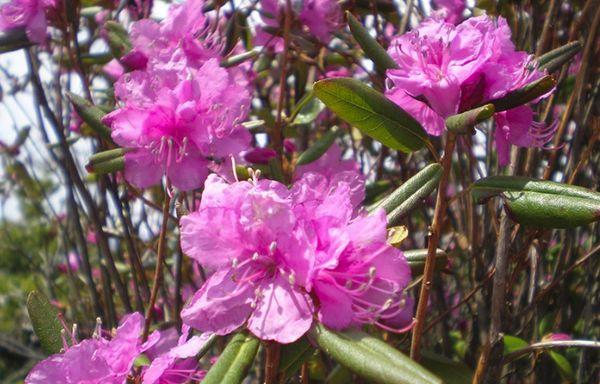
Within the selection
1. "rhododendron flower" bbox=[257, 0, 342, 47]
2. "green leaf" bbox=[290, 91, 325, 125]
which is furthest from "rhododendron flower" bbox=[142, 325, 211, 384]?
"rhododendron flower" bbox=[257, 0, 342, 47]

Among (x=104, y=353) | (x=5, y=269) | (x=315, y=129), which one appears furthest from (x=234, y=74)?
(x=5, y=269)

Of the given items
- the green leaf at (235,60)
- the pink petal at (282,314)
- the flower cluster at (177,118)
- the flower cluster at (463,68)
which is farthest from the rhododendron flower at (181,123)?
the pink petal at (282,314)

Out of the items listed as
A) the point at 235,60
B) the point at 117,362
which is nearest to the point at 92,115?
the point at 235,60

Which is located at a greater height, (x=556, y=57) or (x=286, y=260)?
(x=556, y=57)

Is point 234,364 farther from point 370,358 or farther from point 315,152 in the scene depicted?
point 315,152

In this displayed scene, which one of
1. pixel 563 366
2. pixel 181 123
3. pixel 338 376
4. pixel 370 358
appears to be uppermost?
pixel 181 123

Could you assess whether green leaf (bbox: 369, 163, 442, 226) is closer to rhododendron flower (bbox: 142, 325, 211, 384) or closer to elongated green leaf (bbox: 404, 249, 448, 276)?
elongated green leaf (bbox: 404, 249, 448, 276)
